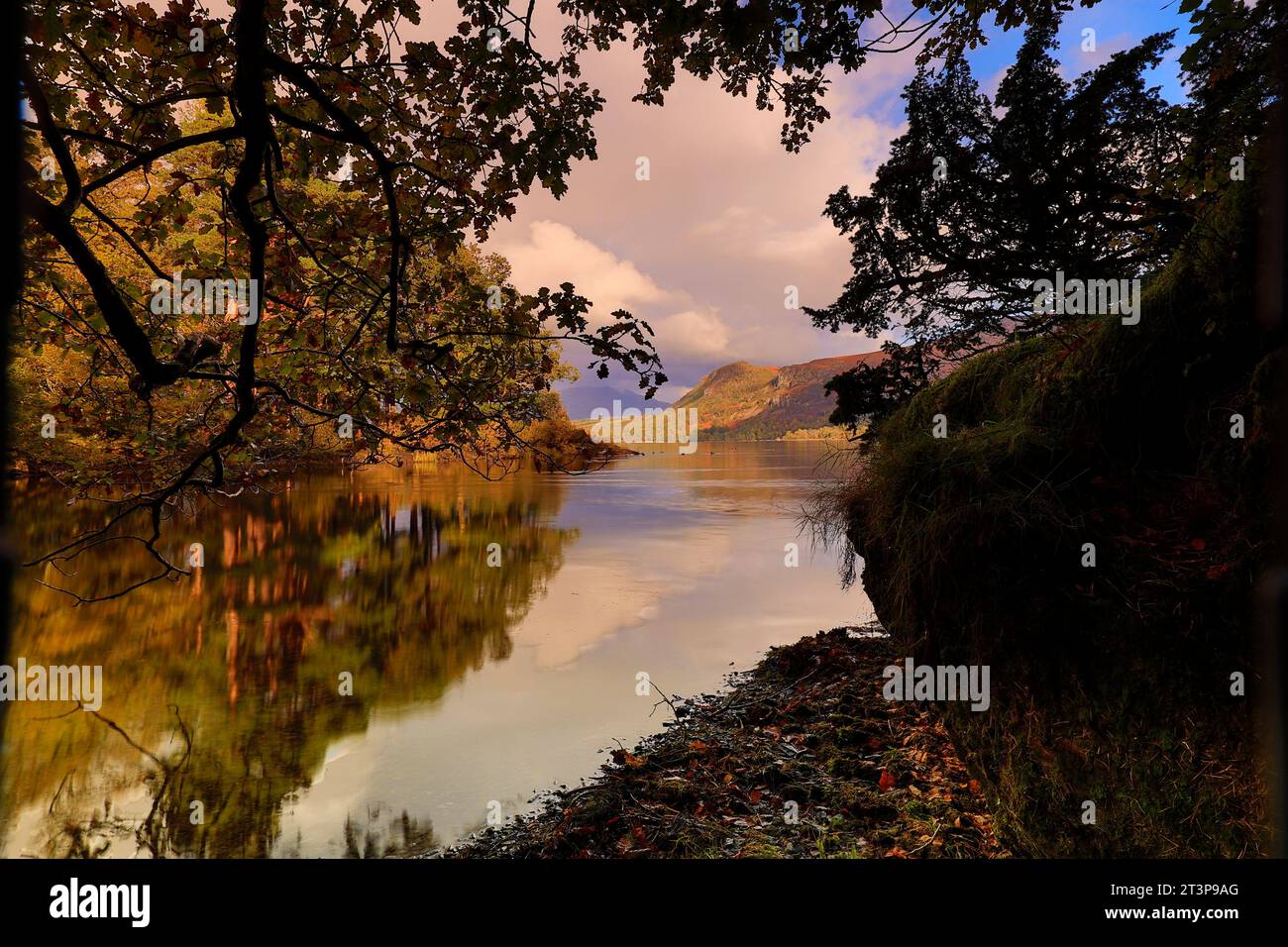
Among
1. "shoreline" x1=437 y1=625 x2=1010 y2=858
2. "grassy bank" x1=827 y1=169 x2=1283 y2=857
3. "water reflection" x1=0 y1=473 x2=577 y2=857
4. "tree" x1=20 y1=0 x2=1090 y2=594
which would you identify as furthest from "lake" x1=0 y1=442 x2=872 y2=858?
"grassy bank" x1=827 y1=169 x2=1283 y2=857

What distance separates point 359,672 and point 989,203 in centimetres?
1524

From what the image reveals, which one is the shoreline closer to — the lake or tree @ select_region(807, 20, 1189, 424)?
the lake

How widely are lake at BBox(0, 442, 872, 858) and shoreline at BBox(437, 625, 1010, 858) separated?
1.00 m

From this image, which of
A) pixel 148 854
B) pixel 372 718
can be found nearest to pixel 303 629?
pixel 372 718

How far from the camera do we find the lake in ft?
22.2

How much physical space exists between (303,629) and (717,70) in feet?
45.0

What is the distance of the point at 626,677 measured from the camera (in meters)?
10.4

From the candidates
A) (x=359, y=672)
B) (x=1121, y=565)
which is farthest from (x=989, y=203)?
(x=359, y=672)

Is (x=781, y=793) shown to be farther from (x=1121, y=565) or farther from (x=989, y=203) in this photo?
(x=989, y=203)

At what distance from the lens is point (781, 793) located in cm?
562

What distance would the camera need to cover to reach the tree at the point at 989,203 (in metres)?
10.3

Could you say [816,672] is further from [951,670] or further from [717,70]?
[717,70]

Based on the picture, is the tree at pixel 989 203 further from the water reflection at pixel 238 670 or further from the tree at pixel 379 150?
the water reflection at pixel 238 670

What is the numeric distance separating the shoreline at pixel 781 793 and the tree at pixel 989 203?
6.56 metres
